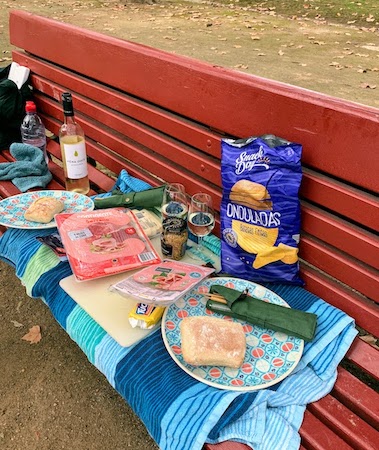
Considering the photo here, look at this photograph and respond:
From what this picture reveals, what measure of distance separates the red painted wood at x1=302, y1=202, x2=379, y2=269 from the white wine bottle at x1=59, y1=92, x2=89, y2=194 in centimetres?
124

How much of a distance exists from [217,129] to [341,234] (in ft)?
2.60

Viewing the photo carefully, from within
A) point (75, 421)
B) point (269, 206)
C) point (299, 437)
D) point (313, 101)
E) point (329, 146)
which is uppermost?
point (313, 101)

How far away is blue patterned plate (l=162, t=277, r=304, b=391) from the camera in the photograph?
1573 mm

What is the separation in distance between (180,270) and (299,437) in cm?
76

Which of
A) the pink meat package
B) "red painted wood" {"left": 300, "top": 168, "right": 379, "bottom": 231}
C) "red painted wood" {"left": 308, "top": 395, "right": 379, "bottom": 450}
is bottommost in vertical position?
"red painted wood" {"left": 308, "top": 395, "right": 379, "bottom": 450}

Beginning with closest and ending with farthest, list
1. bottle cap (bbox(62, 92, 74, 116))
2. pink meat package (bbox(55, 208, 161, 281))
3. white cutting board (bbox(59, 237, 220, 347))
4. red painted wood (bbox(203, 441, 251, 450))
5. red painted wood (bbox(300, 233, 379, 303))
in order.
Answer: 1. red painted wood (bbox(203, 441, 251, 450))
2. white cutting board (bbox(59, 237, 220, 347))
3. red painted wood (bbox(300, 233, 379, 303))
4. pink meat package (bbox(55, 208, 161, 281))
5. bottle cap (bbox(62, 92, 74, 116))

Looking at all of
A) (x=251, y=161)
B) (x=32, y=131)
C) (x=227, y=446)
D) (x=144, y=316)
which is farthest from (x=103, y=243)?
(x=32, y=131)

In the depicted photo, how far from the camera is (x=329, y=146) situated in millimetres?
1798

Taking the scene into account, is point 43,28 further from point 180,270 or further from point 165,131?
point 180,270

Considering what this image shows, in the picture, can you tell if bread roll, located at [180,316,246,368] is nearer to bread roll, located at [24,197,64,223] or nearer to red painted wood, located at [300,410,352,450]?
red painted wood, located at [300,410,352,450]

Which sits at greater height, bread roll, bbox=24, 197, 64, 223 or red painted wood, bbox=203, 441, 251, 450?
bread roll, bbox=24, 197, 64, 223

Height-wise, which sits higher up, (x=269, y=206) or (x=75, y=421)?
(x=269, y=206)

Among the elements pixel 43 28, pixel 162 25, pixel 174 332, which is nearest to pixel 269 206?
pixel 174 332

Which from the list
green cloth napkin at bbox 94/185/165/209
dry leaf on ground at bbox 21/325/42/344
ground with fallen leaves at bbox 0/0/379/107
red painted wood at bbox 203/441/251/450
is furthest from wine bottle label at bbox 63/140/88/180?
ground with fallen leaves at bbox 0/0/379/107
